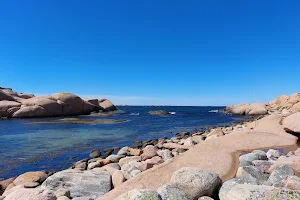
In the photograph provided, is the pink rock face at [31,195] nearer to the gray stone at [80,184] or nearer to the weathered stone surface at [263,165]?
the gray stone at [80,184]

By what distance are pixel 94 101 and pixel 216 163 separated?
54.6 meters

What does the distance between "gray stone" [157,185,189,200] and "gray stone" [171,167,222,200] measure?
36 centimetres

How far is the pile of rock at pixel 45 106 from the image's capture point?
41062 millimetres

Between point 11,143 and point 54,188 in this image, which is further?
point 11,143

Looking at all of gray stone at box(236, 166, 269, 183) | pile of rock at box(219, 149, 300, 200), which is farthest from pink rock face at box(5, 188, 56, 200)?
gray stone at box(236, 166, 269, 183)

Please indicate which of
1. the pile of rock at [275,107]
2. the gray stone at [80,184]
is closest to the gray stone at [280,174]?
the gray stone at [80,184]

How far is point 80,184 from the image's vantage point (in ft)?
21.2

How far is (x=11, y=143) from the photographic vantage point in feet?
54.9

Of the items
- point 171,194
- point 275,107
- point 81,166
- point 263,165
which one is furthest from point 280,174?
point 275,107

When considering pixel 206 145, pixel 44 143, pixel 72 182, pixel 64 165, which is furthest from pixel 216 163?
pixel 44 143

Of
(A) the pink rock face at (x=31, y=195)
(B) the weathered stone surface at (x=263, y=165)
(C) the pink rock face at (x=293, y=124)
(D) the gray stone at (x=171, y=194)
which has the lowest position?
(A) the pink rock face at (x=31, y=195)

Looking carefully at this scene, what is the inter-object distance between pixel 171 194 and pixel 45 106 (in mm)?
44731

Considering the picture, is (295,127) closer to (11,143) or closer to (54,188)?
(54,188)

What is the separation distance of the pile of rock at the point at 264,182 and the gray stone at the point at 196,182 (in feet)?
0.75
